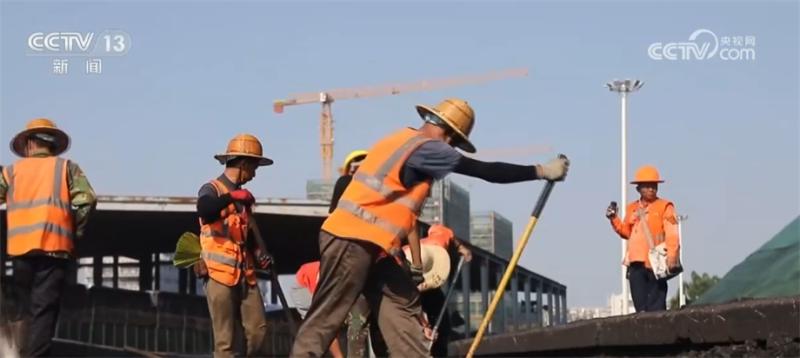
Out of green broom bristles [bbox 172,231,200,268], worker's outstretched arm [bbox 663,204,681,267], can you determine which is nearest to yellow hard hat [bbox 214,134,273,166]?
green broom bristles [bbox 172,231,200,268]

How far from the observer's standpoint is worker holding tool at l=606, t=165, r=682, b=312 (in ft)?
40.7

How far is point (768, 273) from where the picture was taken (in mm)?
17484

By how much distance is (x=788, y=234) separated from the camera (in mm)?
18016

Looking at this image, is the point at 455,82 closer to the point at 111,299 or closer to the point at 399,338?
the point at 111,299

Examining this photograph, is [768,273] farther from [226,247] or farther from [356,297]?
[356,297]

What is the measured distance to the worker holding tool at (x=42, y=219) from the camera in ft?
28.0

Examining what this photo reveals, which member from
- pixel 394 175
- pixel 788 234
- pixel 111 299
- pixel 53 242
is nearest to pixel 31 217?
pixel 53 242

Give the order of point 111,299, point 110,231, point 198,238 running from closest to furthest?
point 198,238 < point 111,299 < point 110,231

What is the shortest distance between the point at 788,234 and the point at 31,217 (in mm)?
11712

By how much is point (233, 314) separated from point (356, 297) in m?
2.03

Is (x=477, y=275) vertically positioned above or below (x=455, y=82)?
below

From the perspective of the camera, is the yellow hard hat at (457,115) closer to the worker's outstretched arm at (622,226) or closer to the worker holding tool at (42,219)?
the worker holding tool at (42,219)

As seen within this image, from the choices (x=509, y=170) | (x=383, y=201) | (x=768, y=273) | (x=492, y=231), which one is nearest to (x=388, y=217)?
(x=383, y=201)

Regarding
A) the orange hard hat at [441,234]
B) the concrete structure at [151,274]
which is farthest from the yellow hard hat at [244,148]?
the concrete structure at [151,274]
